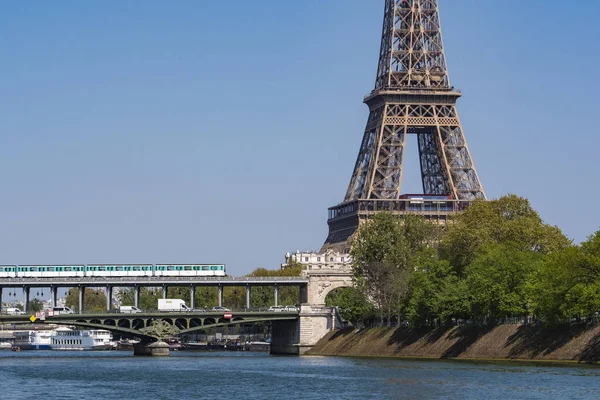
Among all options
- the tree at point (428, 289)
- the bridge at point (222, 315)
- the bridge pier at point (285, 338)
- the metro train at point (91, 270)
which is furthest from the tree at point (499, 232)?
the metro train at point (91, 270)

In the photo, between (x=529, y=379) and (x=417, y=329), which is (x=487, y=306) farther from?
(x=529, y=379)

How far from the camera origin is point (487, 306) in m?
135

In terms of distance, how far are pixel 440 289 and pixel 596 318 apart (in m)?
31.0

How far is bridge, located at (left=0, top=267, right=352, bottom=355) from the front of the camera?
16962 centimetres

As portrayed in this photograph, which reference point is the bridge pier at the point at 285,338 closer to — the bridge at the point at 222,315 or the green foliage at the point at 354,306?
the bridge at the point at 222,315

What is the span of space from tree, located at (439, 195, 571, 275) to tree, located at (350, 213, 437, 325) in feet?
16.8

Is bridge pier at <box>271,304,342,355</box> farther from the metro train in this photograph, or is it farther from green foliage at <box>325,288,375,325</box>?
the metro train

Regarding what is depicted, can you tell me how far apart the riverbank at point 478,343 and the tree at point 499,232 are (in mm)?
13917

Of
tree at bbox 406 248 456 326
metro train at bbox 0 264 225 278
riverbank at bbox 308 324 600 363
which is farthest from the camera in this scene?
metro train at bbox 0 264 225 278

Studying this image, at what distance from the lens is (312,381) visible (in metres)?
108

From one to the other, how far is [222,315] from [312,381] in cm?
6605

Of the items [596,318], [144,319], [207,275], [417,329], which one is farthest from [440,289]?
[207,275]

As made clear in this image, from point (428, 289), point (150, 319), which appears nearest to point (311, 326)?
point (150, 319)

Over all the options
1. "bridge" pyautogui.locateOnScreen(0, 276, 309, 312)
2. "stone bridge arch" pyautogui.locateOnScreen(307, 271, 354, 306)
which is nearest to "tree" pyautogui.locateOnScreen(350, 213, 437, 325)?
"stone bridge arch" pyautogui.locateOnScreen(307, 271, 354, 306)
